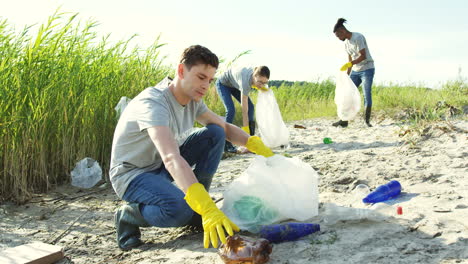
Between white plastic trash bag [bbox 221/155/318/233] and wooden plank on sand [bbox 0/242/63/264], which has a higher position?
white plastic trash bag [bbox 221/155/318/233]

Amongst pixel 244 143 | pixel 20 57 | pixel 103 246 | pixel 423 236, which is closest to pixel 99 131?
pixel 20 57

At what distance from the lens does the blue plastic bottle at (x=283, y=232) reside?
6.64 ft

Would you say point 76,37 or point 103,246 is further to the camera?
point 76,37

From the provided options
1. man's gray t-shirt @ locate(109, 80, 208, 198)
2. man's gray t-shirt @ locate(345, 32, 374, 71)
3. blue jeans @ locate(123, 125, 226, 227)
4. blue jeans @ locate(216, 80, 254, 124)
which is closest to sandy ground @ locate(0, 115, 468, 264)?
blue jeans @ locate(123, 125, 226, 227)

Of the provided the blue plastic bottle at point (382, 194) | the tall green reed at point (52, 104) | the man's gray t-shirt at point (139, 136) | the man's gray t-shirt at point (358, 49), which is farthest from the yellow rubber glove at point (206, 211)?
the man's gray t-shirt at point (358, 49)

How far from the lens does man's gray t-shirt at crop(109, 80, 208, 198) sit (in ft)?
7.00

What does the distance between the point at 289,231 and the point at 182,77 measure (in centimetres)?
92

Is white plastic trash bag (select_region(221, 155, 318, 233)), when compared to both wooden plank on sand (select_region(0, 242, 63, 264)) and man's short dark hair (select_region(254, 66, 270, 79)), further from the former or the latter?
man's short dark hair (select_region(254, 66, 270, 79))

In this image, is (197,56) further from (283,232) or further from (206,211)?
(283,232)

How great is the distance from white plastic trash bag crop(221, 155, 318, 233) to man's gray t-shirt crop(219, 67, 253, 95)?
8.26 feet

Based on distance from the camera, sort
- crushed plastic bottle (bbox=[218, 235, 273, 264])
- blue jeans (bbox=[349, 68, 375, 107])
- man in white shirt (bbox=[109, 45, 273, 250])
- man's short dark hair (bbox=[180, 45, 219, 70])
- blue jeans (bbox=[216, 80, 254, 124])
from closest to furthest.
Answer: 1. crushed plastic bottle (bbox=[218, 235, 273, 264])
2. man in white shirt (bbox=[109, 45, 273, 250])
3. man's short dark hair (bbox=[180, 45, 219, 70])
4. blue jeans (bbox=[216, 80, 254, 124])
5. blue jeans (bbox=[349, 68, 375, 107])

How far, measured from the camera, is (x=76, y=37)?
3.92m

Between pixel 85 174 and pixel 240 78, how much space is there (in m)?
2.02

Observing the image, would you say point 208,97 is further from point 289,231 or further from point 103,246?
point 289,231
